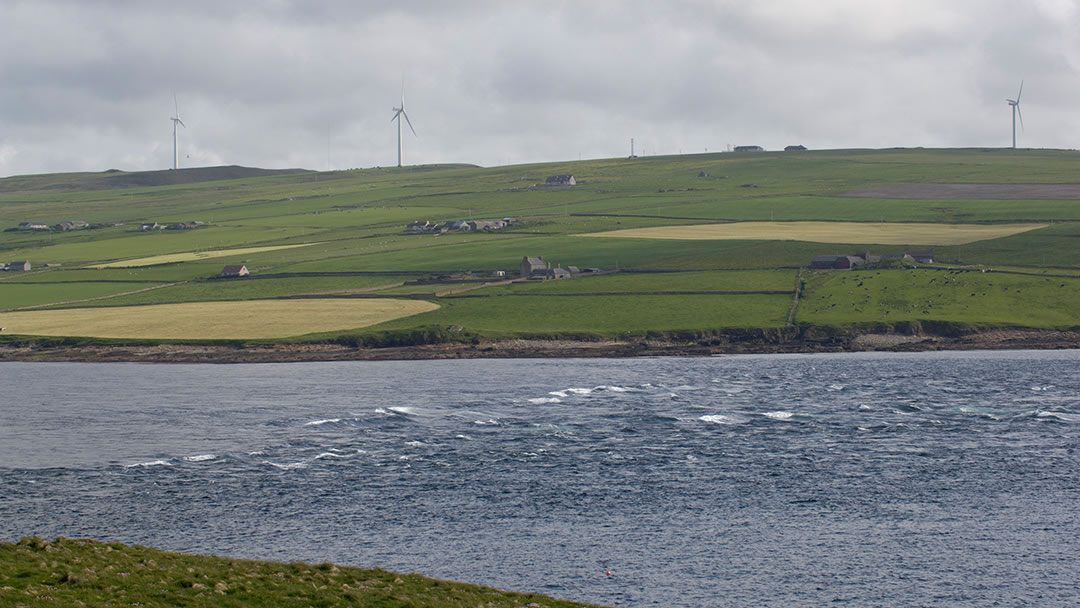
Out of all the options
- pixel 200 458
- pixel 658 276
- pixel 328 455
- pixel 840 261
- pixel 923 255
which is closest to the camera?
pixel 200 458

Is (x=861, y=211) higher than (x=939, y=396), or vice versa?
(x=861, y=211)

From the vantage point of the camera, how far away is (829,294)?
128 meters

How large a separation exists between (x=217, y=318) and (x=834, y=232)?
9449cm

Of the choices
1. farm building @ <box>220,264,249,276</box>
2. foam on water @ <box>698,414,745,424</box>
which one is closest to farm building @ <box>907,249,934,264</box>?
foam on water @ <box>698,414,745,424</box>

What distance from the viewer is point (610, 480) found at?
55.2 meters

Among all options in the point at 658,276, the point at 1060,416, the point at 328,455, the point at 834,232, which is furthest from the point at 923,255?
the point at 328,455

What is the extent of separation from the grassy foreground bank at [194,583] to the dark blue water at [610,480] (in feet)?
17.2

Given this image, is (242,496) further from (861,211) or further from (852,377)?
(861,211)

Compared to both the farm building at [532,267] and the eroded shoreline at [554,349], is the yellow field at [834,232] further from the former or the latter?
the eroded shoreline at [554,349]

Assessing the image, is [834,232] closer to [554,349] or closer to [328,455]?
[554,349]

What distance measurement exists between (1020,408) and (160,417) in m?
57.6

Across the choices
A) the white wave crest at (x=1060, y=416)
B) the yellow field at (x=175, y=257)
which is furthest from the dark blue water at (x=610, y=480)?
the yellow field at (x=175, y=257)

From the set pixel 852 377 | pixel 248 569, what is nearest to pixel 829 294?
pixel 852 377

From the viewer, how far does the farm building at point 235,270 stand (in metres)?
164
